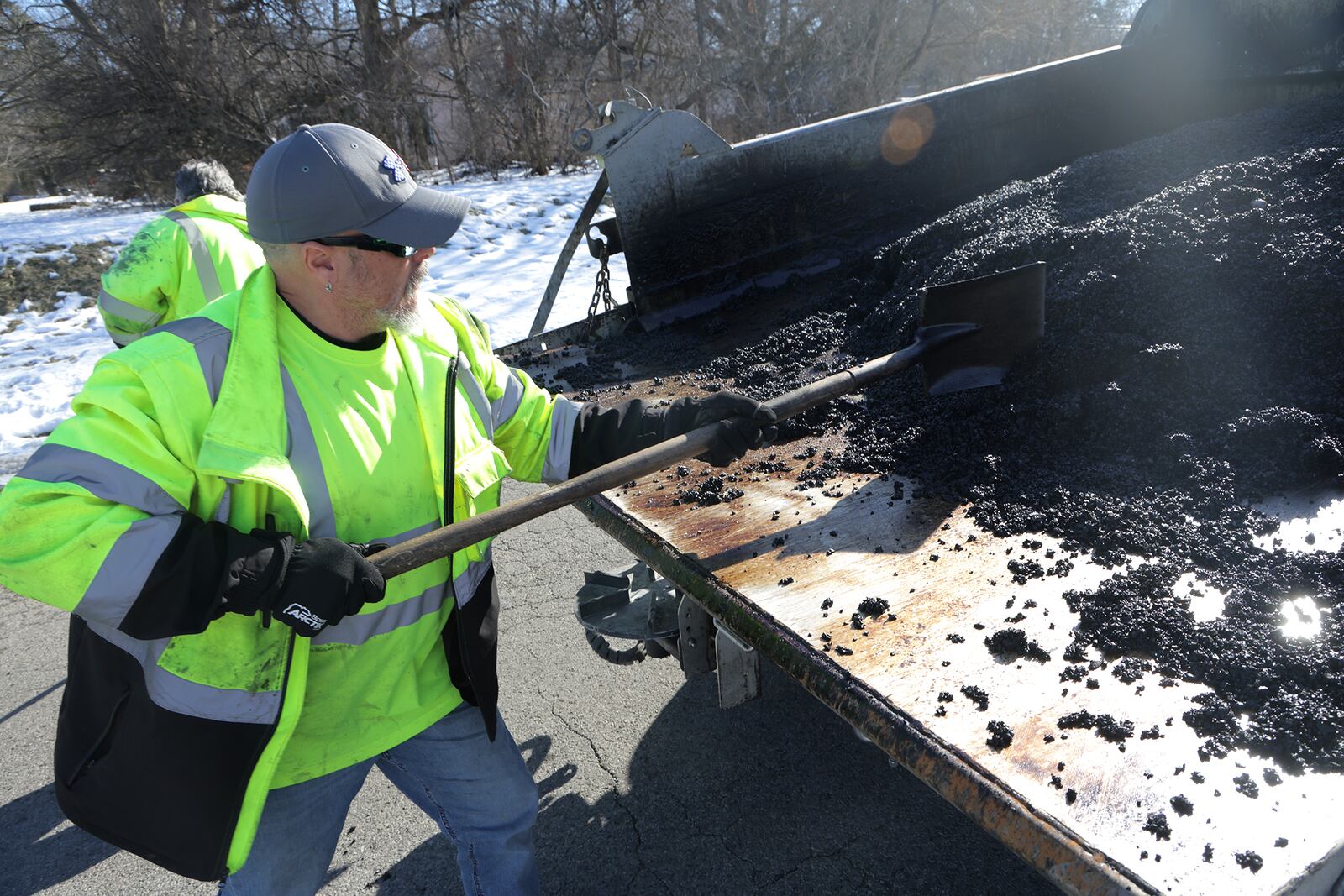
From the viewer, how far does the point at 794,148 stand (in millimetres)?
4363

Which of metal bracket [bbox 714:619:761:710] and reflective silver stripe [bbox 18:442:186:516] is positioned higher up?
reflective silver stripe [bbox 18:442:186:516]

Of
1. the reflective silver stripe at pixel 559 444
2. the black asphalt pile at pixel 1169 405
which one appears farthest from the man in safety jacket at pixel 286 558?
the black asphalt pile at pixel 1169 405

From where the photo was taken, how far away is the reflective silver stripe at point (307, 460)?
169 cm

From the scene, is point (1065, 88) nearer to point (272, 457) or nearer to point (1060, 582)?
point (1060, 582)

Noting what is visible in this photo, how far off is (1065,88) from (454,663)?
4.75m

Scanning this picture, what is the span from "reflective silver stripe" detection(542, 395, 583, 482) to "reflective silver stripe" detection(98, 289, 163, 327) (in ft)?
6.73

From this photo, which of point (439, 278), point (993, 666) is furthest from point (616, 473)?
point (439, 278)

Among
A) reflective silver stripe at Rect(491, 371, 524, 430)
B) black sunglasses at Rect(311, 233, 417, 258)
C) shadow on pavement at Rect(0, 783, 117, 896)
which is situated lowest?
shadow on pavement at Rect(0, 783, 117, 896)

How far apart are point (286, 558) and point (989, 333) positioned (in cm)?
209

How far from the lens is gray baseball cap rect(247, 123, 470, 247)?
1690 mm

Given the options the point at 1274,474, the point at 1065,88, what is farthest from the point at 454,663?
the point at 1065,88

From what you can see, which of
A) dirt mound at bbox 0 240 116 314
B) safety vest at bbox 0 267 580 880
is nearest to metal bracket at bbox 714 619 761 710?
safety vest at bbox 0 267 580 880

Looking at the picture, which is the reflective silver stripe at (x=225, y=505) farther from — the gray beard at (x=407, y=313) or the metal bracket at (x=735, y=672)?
the metal bracket at (x=735, y=672)

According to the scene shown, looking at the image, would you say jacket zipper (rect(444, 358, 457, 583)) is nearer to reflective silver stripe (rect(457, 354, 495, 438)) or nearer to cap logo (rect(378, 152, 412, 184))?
reflective silver stripe (rect(457, 354, 495, 438))
